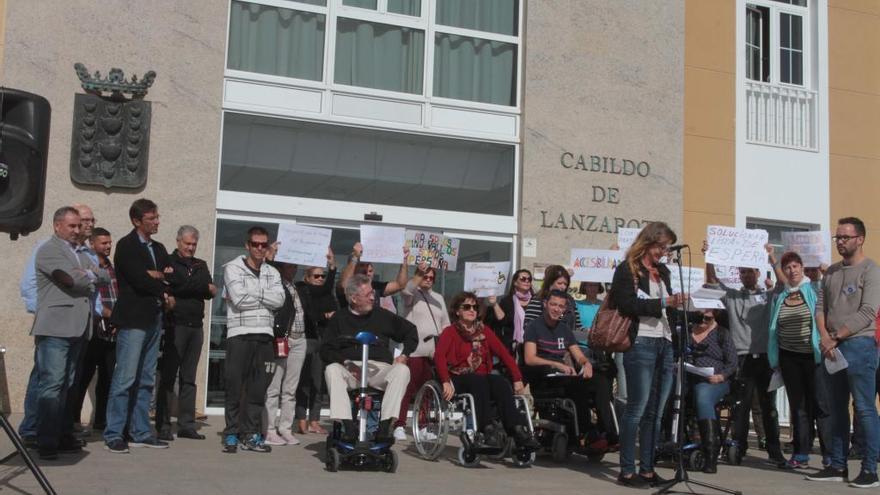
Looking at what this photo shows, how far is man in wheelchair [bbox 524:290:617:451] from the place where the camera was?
9125 mm

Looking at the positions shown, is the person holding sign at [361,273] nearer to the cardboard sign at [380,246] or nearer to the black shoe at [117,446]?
the cardboard sign at [380,246]

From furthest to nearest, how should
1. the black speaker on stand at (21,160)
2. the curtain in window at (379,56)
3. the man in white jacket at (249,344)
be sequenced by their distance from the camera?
1. the curtain in window at (379,56)
2. the man in white jacket at (249,344)
3. the black speaker on stand at (21,160)

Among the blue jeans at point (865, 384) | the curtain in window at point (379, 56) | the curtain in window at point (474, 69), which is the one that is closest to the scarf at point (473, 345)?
the blue jeans at point (865, 384)

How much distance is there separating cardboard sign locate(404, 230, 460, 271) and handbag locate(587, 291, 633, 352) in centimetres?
288

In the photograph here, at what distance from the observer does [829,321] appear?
28.6ft

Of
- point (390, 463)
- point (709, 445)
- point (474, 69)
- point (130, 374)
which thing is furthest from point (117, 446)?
point (474, 69)

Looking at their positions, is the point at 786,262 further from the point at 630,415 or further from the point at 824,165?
the point at 824,165

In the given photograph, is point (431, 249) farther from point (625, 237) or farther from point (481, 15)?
point (481, 15)

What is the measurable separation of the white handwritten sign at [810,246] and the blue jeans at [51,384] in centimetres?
683

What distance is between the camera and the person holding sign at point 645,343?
25.8 feet

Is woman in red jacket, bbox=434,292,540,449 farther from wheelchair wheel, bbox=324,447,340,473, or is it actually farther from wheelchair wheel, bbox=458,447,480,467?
wheelchair wheel, bbox=324,447,340,473

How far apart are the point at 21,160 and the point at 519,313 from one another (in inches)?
239

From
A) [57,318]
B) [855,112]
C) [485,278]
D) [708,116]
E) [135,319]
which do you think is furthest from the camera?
[855,112]

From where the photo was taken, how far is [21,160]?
6031mm
